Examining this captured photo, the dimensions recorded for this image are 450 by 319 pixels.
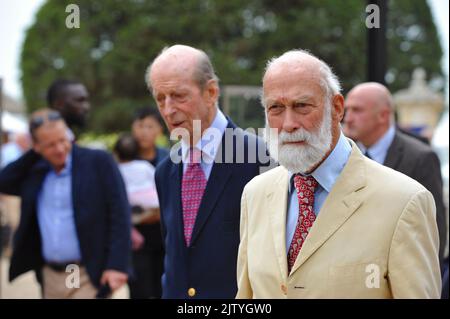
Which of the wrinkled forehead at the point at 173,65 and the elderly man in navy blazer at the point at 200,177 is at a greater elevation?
the wrinkled forehead at the point at 173,65

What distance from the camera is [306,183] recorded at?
286cm

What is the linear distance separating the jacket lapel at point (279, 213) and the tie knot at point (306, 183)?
0.08 meters

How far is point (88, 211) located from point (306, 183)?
3079 millimetres

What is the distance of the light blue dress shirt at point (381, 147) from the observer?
5.57 metres

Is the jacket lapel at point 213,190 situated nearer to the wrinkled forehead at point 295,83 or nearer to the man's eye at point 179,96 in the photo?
the man's eye at point 179,96

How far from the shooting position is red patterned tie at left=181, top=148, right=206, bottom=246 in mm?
3955

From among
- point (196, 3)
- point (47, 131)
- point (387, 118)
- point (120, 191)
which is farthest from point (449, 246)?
point (196, 3)

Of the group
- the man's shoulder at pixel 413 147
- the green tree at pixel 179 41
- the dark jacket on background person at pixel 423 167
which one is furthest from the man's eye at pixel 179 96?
the green tree at pixel 179 41

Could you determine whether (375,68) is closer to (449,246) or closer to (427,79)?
(449,246)

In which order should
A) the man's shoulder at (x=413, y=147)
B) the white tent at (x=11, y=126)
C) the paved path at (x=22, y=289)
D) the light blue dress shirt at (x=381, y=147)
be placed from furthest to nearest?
the white tent at (x=11, y=126) < the paved path at (x=22, y=289) < the light blue dress shirt at (x=381, y=147) < the man's shoulder at (x=413, y=147)

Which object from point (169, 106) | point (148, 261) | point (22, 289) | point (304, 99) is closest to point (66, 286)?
point (148, 261)

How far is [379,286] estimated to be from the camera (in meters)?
2.62

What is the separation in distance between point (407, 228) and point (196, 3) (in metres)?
36.0

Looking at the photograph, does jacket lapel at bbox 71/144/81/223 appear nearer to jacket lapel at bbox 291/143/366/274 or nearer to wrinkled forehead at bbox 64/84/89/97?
wrinkled forehead at bbox 64/84/89/97
